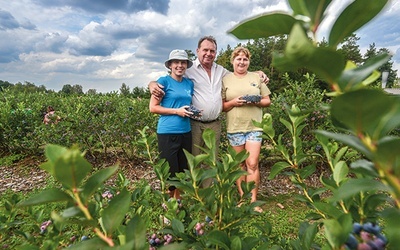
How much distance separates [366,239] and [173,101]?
106 inches

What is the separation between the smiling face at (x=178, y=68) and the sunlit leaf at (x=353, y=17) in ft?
8.93

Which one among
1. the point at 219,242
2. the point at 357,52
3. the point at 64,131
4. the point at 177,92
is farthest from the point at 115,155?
the point at 357,52

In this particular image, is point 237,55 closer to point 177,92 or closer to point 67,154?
point 177,92

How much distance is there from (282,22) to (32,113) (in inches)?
296

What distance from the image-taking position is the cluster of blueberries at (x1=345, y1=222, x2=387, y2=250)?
51 centimetres

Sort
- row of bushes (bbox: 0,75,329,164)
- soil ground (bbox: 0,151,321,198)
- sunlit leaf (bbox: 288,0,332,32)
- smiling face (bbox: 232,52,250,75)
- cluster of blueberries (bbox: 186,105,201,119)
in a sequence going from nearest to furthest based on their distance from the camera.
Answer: sunlit leaf (bbox: 288,0,332,32)
cluster of blueberries (bbox: 186,105,201,119)
smiling face (bbox: 232,52,250,75)
soil ground (bbox: 0,151,321,198)
row of bushes (bbox: 0,75,329,164)

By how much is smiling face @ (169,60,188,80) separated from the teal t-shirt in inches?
2.4

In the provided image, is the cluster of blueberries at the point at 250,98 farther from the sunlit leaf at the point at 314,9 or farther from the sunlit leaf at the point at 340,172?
the sunlit leaf at the point at 314,9

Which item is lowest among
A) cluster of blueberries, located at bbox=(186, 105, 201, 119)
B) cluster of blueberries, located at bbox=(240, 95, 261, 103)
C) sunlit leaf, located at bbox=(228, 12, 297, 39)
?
cluster of blueberries, located at bbox=(186, 105, 201, 119)

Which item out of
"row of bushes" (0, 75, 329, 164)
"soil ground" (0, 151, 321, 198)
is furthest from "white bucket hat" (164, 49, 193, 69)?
"row of bushes" (0, 75, 329, 164)

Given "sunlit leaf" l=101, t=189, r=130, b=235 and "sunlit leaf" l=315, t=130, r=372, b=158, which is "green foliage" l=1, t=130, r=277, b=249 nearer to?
"sunlit leaf" l=101, t=189, r=130, b=235

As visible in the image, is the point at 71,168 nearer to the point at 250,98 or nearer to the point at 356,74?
the point at 356,74

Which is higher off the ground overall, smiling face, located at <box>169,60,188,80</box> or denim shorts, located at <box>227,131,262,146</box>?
smiling face, located at <box>169,60,188,80</box>

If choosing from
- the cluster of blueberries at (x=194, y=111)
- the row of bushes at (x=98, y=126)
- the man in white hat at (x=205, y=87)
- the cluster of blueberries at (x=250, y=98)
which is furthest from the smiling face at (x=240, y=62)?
the row of bushes at (x=98, y=126)
